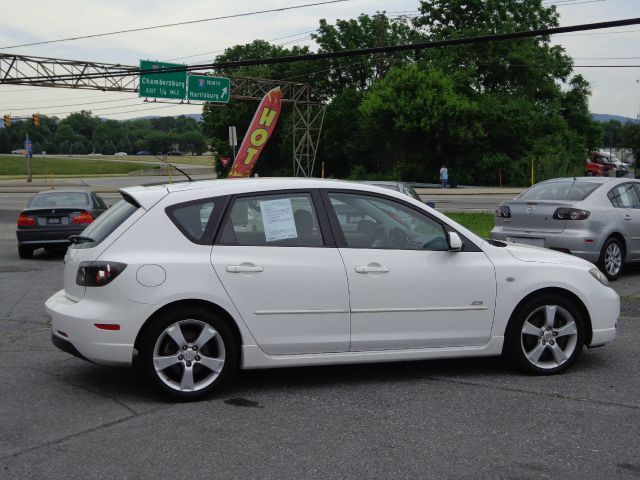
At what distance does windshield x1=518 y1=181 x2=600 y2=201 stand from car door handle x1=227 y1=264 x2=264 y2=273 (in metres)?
7.09

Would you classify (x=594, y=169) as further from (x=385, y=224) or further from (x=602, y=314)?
(x=385, y=224)

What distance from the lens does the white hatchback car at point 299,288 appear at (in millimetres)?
5336

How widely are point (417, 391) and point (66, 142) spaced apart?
6212 inches

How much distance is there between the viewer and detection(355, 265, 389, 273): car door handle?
5.67 metres

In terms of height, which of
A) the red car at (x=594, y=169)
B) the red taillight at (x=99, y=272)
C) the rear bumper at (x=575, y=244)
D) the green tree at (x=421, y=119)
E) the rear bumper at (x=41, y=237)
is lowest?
the rear bumper at (x=41, y=237)

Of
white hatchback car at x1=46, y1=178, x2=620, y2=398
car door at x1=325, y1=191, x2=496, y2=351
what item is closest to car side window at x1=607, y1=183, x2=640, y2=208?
white hatchback car at x1=46, y1=178, x2=620, y2=398

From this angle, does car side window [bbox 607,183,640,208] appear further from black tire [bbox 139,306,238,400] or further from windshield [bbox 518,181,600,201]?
black tire [bbox 139,306,238,400]

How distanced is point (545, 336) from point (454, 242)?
111cm

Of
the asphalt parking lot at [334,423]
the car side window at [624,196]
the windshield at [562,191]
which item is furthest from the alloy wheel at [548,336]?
the car side window at [624,196]

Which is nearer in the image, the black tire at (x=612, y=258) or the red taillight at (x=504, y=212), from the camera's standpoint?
the black tire at (x=612, y=258)

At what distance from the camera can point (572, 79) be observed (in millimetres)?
53188

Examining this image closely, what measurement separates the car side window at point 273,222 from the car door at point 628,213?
7058 mm

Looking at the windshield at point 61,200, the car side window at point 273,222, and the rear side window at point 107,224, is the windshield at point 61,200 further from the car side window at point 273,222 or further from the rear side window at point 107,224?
the car side window at point 273,222

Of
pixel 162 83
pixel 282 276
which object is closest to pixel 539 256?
pixel 282 276
